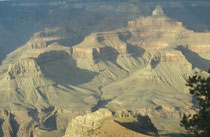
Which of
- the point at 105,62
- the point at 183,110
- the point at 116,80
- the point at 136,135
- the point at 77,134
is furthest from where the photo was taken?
the point at 105,62

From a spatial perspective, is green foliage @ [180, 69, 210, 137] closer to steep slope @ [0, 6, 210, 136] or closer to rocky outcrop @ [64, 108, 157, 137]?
rocky outcrop @ [64, 108, 157, 137]

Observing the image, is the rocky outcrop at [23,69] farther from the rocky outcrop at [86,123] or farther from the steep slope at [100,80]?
the rocky outcrop at [86,123]

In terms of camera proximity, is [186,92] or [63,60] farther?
[63,60]

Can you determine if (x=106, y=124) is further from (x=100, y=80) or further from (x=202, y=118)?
(x=100, y=80)

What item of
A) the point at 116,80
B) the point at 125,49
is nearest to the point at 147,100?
the point at 116,80

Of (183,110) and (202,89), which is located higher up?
(202,89)

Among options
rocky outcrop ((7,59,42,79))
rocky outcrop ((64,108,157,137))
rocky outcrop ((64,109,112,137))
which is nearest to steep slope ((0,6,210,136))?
rocky outcrop ((7,59,42,79))

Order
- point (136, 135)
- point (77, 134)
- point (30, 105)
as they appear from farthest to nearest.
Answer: point (30, 105) → point (77, 134) → point (136, 135)

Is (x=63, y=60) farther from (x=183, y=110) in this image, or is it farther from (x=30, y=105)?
(x=183, y=110)

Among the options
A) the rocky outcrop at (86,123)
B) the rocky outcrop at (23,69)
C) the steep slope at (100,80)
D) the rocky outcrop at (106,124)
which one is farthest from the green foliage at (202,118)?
the rocky outcrop at (23,69)
